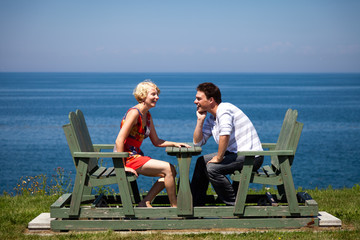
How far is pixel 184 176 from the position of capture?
5477 millimetres

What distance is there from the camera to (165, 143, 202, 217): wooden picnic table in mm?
5418

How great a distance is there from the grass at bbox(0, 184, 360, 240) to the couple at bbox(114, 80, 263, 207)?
58cm

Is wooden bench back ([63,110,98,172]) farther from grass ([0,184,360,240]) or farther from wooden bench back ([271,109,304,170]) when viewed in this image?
wooden bench back ([271,109,304,170])

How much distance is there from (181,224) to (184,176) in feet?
1.90

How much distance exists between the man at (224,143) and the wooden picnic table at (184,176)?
0.39m

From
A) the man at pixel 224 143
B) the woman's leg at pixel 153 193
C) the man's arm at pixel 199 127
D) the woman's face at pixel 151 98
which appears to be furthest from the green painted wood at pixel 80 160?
the man's arm at pixel 199 127

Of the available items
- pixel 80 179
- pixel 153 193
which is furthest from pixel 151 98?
pixel 80 179

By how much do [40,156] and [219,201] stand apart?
1010 inches

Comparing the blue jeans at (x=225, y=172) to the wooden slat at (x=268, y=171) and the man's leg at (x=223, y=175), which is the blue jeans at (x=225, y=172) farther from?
the wooden slat at (x=268, y=171)

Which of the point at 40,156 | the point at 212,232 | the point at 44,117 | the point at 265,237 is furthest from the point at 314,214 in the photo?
the point at 44,117

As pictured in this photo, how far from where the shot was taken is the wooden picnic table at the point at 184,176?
17.8ft

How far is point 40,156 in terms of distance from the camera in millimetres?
30438

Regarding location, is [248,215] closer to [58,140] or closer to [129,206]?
[129,206]

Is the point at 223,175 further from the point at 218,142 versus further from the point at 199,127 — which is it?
the point at 199,127
